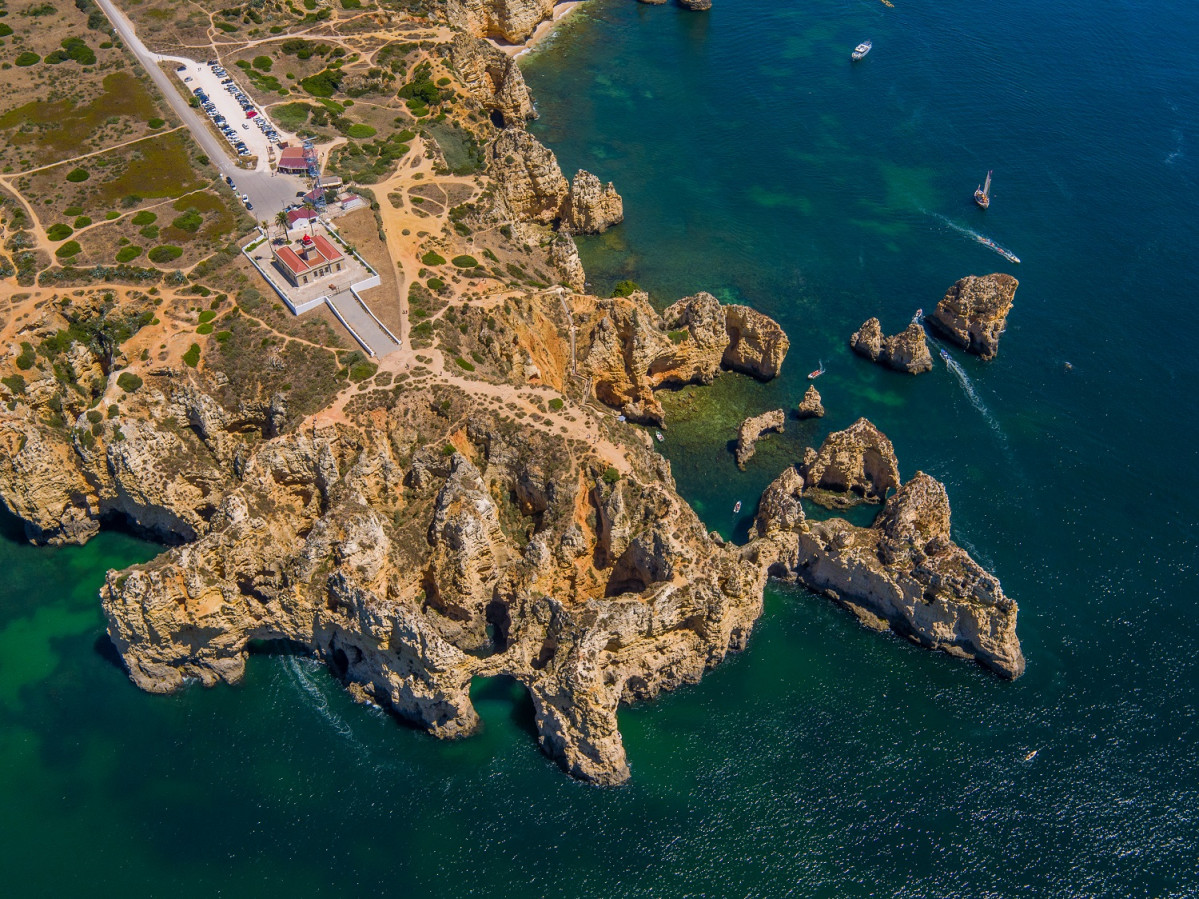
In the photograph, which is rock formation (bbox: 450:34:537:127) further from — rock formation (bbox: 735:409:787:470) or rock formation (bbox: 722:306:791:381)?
rock formation (bbox: 735:409:787:470)

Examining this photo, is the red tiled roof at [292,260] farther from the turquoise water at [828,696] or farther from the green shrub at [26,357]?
the turquoise water at [828,696]

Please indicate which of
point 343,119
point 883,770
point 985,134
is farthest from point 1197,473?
point 343,119

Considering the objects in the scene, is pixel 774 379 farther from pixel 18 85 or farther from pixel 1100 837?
pixel 18 85

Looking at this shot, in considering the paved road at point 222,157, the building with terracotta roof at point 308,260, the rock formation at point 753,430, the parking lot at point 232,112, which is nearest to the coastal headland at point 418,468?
the paved road at point 222,157

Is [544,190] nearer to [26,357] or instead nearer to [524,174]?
[524,174]

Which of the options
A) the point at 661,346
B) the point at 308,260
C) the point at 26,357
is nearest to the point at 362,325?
the point at 308,260

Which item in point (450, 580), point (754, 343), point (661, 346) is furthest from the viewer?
point (754, 343)

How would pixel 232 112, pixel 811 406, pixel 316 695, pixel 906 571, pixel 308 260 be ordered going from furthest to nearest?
1. pixel 232 112
2. pixel 811 406
3. pixel 308 260
4. pixel 906 571
5. pixel 316 695
